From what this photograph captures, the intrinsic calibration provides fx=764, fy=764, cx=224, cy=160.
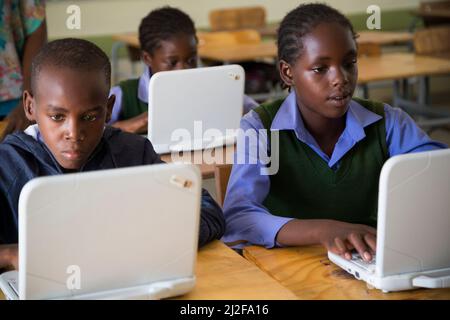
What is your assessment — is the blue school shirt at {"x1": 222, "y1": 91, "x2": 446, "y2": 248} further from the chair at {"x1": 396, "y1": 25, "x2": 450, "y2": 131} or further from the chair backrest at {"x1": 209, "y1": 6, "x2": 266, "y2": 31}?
the chair backrest at {"x1": 209, "y1": 6, "x2": 266, "y2": 31}

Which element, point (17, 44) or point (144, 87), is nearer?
point (17, 44)

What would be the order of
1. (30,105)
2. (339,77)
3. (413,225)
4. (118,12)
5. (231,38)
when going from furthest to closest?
(118,12) → (231,38) → (339,77) → (30,105) → (413,225)

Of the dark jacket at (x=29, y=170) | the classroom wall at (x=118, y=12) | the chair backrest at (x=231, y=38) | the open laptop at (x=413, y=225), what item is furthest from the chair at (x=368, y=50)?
the open laptop at (x=413, y=225)

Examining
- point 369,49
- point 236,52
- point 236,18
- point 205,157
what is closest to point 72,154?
point 205,157

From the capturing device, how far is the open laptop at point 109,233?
1.06m

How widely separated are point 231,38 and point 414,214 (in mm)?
4735

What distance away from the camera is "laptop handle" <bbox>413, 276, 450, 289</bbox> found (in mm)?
1277

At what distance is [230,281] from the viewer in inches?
52.6

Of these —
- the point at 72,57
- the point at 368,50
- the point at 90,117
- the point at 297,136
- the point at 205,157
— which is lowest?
the point at 205,157

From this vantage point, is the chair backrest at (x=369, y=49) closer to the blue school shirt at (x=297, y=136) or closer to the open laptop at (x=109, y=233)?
the blue school shirt at (x=297, y=136)

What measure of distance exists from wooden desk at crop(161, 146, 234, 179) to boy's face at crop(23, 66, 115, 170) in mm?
888

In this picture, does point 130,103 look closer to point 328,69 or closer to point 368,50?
point 328,69

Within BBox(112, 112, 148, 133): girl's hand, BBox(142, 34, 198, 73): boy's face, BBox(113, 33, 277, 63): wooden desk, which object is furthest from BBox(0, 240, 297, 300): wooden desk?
BBox(113, 33, 277, 63): wooden desk

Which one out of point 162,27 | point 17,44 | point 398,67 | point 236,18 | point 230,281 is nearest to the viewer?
point 230,281
